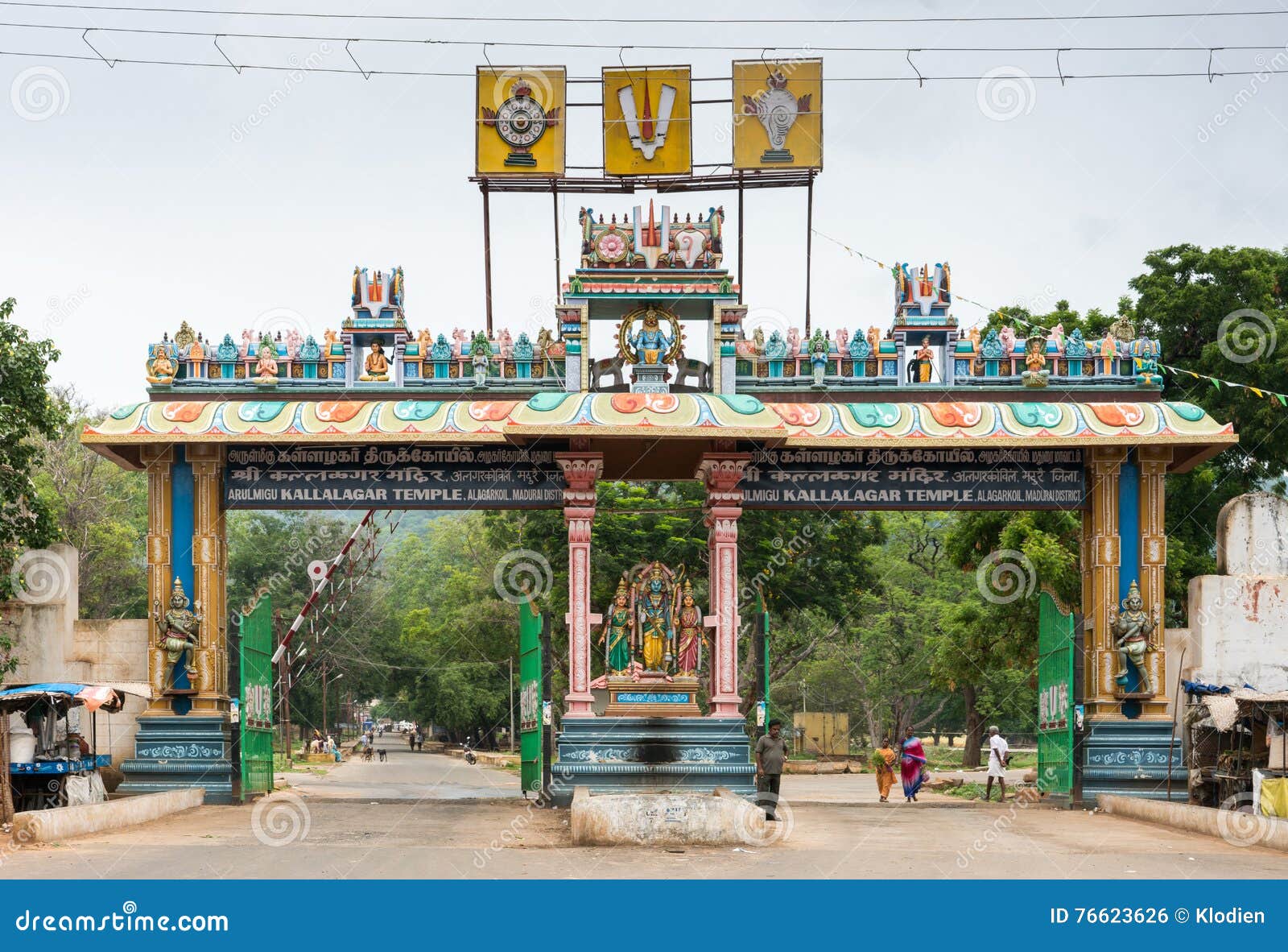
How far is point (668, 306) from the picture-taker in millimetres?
20188

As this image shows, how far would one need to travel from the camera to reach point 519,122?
22719mm

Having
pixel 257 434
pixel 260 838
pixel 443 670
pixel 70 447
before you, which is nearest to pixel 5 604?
pixel 257 434

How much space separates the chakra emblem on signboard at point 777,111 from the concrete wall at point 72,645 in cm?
1103

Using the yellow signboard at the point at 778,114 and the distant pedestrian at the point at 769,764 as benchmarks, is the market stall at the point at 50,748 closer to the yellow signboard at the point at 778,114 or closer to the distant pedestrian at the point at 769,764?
the distant pedestrian at the point at 769,764

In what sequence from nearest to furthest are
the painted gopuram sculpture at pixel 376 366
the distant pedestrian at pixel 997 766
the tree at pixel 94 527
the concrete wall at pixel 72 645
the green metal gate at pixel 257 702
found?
the green metal gate at pixel 257 702 → the concrete wall at pixel 72 645 → the painted gopuram sculpture at pixel 376 366 → the distant pedestrian at pixel 997 766 → the tree at pixel 94 527

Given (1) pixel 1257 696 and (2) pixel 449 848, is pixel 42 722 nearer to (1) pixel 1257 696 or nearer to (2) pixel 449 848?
(2) pixel 449 848

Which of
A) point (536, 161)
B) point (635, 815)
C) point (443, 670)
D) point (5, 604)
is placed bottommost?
point (443, 670)

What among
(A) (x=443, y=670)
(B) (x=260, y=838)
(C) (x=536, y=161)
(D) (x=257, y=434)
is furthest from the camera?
(A) (x=443, y=670)

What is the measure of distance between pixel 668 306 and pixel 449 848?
8.65 metres

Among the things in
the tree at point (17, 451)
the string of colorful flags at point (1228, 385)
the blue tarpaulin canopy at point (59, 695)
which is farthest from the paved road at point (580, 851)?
the string of colorful flags at point (1228, 385)

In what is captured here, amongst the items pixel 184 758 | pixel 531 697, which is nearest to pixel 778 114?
pixel 531 697

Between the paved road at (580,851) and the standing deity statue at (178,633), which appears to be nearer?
the paved road at (580,851)

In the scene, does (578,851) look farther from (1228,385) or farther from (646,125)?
(646,125)

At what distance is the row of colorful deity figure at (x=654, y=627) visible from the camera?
20422mm
